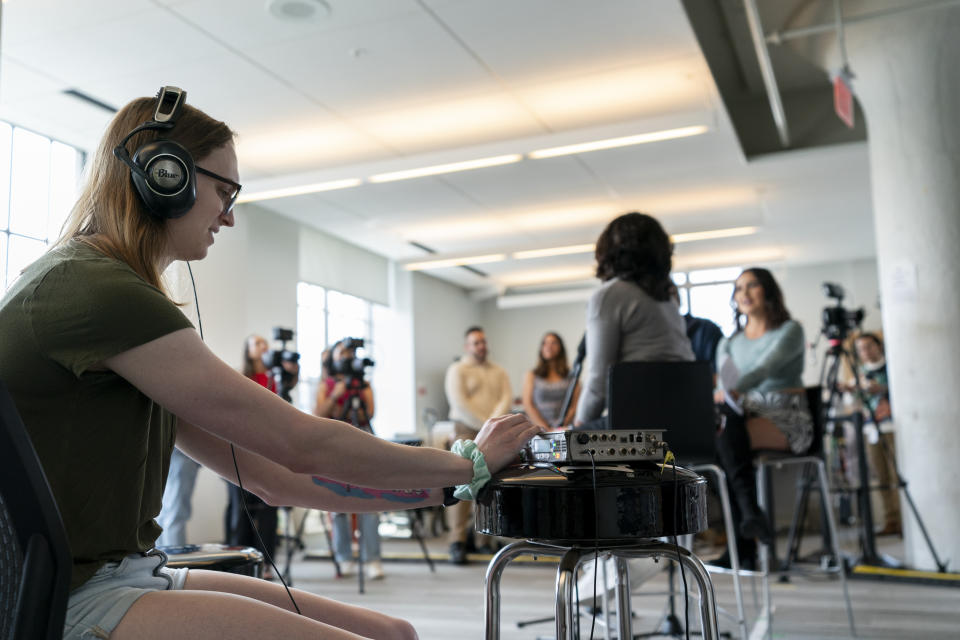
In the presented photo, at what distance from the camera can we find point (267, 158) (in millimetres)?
6121

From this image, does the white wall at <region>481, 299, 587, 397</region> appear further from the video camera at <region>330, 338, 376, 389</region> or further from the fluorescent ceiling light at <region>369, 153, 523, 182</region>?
the video camera at <region>330, 338, 376, 389</region>

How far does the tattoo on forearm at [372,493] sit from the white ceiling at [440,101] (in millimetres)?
3214

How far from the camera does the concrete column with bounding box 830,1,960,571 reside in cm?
404

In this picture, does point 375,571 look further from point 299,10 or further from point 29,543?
point 29,543

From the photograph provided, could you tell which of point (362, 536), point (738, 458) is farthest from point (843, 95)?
point (362, 536)

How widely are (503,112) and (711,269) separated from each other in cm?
609

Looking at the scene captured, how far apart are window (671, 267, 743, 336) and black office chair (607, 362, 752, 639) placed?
29.0 ft

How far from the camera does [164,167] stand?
96cm

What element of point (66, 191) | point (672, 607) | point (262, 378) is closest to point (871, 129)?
point (672, 607)

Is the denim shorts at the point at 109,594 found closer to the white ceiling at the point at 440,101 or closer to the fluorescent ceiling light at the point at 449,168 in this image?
the white ceiling at the point at 440,101

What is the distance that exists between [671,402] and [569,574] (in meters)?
1.40

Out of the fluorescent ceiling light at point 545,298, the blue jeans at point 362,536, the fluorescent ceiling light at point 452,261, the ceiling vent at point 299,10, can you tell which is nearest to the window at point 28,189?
the ceiling vent at point 299,10

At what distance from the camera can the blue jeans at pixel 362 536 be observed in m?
4.45

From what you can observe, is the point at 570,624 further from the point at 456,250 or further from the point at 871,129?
the point at 456,250
